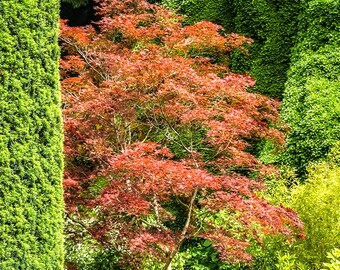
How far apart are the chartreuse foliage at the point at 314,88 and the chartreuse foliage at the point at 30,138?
544 cm

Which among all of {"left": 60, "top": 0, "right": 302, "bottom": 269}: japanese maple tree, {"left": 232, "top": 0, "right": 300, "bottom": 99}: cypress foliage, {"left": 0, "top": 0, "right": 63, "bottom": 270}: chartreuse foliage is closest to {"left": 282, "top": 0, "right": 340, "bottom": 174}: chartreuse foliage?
{"left": 232, "top": 0, "right": 300, "bottom": 99}: cypress foliage

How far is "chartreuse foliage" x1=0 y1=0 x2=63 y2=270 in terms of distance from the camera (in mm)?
3518

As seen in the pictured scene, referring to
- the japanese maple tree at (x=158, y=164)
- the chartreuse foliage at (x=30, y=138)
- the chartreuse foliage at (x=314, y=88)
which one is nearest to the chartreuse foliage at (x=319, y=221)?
the japanese maple tree at (x=158, y=164)

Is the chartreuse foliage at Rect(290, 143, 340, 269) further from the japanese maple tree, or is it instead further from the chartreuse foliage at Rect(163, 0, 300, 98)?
the chartreuse foliage at Rect(163, 0, 300, 98)

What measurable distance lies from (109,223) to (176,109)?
1536mm

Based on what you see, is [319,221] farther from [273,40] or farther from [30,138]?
[273,40]

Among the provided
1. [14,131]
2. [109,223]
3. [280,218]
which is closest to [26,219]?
[14,131]

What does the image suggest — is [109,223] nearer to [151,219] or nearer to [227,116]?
[151,219]

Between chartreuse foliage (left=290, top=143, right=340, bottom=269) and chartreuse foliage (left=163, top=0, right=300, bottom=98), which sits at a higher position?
chartreuse foliage (left=163, top=0, right=300, bottom=98)

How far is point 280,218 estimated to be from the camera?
501cm

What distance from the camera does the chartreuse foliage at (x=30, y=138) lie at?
3.52m

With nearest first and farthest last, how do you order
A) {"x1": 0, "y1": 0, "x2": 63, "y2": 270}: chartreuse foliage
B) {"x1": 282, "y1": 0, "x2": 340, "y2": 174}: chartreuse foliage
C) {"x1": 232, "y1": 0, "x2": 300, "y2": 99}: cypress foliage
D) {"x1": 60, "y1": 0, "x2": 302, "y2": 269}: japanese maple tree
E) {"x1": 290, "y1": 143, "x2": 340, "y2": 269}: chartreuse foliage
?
{"x1": 0, "y1": 0, "x2": 63, "y2": 270}: chartreuse foliage < {"x1": 60, "y1": 0, "x2": 302, "y2": 269}: japanese maple tree < {"x1": 290, "y1": 143, "x2": 340, "y2": 269}: chartreuse foliage < {"x1": 282, "y1": 0, "x2": 340, "y2": 174}: chartreuse foliage < {"x1": 232, "y1": 0, "x2": 300, "y2": 99}: cypress foliage

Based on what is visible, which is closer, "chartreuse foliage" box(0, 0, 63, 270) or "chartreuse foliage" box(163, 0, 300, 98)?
"chartreuse foliage" box(0, 0, 63, 270)

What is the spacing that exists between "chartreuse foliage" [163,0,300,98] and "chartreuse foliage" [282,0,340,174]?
464mm
